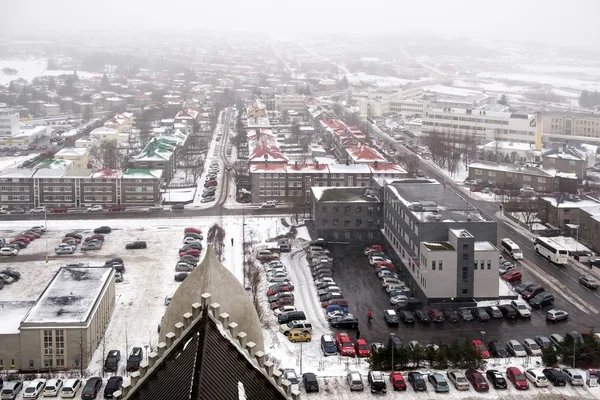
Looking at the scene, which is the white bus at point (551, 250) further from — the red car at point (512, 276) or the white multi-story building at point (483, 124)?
the white multi-story building at point (483, 124)

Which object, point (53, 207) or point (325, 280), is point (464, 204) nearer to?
point (325, 280)

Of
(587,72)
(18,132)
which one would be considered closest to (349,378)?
(18,132)

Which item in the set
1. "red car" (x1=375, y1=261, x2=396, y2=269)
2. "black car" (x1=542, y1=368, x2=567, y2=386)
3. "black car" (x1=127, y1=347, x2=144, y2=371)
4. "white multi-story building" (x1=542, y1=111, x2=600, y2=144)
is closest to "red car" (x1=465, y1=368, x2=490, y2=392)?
"black car" (x1=542, y1=368, x2=567, y2=386)

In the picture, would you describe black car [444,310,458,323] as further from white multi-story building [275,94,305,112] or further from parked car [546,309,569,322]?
white multi-story building [275,94,305,112]

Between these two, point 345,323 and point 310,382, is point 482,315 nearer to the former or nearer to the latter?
point 345,323

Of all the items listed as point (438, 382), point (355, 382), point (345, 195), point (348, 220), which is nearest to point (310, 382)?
point (355, 382)
